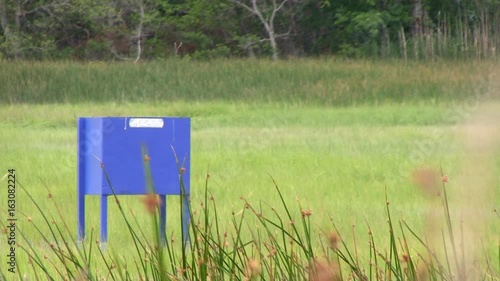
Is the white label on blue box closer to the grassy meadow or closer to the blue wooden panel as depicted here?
the blue wooden panel

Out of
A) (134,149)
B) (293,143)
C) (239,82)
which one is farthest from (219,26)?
(134,149)

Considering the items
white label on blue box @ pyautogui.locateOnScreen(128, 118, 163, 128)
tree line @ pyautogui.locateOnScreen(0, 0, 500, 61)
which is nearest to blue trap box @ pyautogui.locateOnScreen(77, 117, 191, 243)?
white label on blue box @ pyautogui.locateOnScreen(128, 118, 163, 128)

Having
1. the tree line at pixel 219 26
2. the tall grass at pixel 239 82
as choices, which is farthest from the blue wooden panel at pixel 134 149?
the tree line at pixel 219 26

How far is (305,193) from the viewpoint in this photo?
8.80m

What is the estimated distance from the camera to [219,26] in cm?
3650

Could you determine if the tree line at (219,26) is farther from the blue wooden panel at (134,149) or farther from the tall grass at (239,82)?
the blue wooden panel at (134,149)

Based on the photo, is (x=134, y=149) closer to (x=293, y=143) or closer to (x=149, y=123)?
(x=149, y=123)

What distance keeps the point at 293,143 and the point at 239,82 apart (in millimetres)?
9857

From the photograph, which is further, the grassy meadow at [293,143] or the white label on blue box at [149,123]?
the white label on blue box at [149,123]

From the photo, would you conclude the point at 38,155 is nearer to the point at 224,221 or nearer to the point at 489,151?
the point at 224,221

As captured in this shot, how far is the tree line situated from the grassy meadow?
7.87 meters

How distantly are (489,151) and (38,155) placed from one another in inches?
409

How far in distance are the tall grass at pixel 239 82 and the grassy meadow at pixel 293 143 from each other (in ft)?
0.15

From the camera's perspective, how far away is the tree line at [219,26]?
33.4 m
